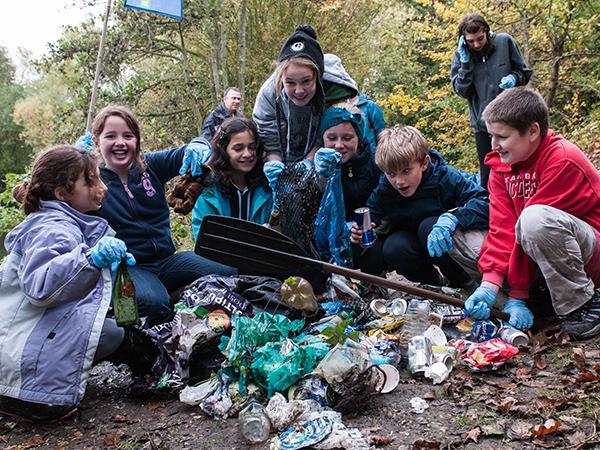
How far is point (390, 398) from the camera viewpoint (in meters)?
2.40

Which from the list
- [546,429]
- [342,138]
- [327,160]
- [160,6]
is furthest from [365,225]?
[160,6]

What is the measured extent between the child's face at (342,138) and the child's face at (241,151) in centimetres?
50

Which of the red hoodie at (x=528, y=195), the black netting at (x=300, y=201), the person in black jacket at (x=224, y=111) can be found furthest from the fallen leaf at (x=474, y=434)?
the person in black jacket at (x=224, y=111)

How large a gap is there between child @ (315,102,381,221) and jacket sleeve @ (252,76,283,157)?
0.33 m

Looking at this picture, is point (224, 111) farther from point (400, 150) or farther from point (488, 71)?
point (400, 150)

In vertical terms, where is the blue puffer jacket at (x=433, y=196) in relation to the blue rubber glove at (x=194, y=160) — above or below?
below

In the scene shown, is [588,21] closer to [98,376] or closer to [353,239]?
[353,239]

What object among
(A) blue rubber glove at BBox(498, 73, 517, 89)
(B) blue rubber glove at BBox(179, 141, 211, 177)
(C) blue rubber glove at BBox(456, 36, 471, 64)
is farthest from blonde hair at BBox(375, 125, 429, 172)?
(C) blue rubber glove at BBox(456, 36, 471, 64)

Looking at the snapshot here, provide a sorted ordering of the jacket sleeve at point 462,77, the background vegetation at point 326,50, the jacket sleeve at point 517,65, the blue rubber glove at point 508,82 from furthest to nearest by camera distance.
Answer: the background vegetation at point 326,50, the jacket sleeve at point 462,77, the jacket sleeve at point 517,65, the blue rubber glove at point 508,82

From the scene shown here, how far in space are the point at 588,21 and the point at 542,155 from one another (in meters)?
5.22

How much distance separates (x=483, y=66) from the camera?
543 centimetres

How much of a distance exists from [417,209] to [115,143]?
6.44 feet

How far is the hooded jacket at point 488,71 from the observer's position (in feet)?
17.4

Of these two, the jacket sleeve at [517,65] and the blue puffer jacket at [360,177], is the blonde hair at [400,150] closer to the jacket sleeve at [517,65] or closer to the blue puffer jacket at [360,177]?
the blue puffer jacket at [360,177]
